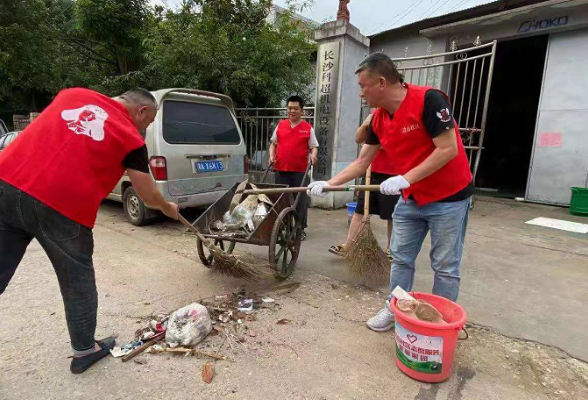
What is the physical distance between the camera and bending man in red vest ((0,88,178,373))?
1807 millimetres

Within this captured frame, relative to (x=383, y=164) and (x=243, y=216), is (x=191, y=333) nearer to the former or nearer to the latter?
(x=243, y=216)

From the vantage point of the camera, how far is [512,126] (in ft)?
42.7

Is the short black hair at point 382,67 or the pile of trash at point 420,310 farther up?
the short black hair at point 382,67

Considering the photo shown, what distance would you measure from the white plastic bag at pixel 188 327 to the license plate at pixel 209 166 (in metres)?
2.77

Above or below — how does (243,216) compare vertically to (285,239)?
above

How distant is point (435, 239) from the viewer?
2.30 metres

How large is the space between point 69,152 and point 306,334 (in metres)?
1.85

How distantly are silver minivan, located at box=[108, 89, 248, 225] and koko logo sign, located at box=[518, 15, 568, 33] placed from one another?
20.3 feet

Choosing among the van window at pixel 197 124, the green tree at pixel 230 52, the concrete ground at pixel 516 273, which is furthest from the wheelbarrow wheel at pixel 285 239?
the green tree at pixel 230 52

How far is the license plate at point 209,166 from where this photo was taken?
4922mm

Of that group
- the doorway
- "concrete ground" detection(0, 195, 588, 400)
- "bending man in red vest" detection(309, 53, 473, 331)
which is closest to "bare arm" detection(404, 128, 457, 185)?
"bending man in red vest" detection(309, 53, 473, 331)

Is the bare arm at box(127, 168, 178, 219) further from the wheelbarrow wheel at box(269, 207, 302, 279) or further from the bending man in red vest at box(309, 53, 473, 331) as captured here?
the bending man in red vest at box(309, 53, 473, 331)

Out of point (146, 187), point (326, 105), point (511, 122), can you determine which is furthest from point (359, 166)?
point (511, 122)

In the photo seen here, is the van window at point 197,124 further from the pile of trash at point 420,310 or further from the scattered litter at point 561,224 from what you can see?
the scattered litter at point 561,224
